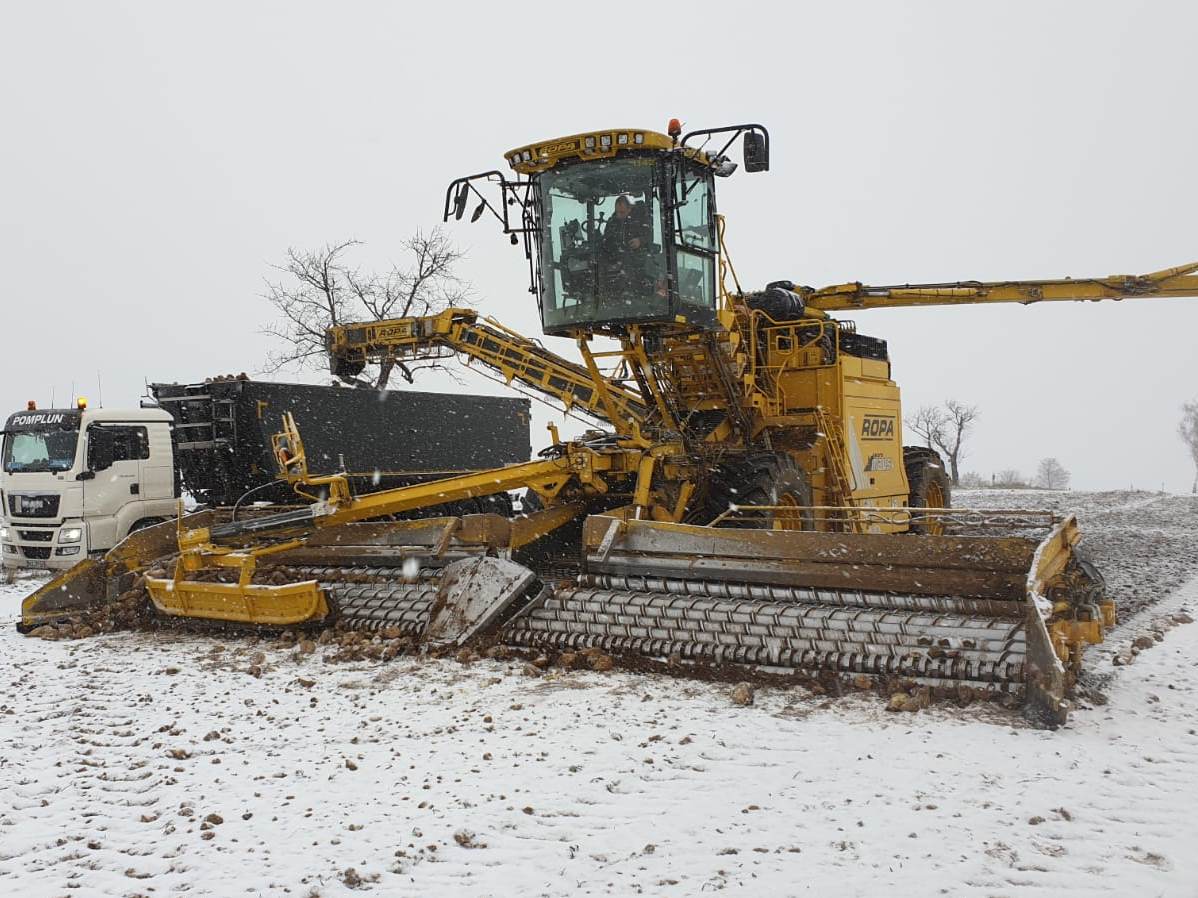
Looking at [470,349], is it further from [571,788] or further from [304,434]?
[571,788]

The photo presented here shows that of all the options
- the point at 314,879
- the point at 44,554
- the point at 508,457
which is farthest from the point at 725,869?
the point at 508,457

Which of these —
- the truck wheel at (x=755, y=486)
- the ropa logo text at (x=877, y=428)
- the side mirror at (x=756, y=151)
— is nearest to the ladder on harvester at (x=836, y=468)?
the ropa logo text at (x=877, y=428)

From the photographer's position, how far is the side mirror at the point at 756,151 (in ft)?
24.5

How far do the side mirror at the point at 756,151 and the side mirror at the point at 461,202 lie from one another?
229cm

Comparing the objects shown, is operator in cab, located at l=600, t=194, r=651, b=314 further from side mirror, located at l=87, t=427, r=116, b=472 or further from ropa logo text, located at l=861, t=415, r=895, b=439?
side mirror, located at l=87, t=427, r=116, b=472

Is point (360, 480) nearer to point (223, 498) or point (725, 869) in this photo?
point (223, 498)

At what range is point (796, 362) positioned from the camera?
983 cm

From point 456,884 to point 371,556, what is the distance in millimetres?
4505

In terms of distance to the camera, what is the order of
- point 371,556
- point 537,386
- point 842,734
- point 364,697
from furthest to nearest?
point 537,386
point 371,556
point 364,697
point 842,734

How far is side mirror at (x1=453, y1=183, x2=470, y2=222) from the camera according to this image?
26.9 ft

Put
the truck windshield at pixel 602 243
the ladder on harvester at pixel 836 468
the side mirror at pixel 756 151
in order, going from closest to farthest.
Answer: the side mirror at pixel 756 151 → the truck windshield at pixel 602 243 → the ladder on harvester at pixel 836 468

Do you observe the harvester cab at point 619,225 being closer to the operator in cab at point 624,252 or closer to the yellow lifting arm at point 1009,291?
the operator in cab at point 624,252

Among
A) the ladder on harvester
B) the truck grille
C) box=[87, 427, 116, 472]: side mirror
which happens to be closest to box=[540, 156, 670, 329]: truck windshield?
the ladder on harvester

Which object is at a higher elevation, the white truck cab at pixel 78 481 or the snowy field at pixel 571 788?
the white truck cab at pixel 78 481
